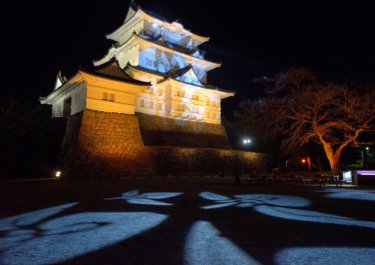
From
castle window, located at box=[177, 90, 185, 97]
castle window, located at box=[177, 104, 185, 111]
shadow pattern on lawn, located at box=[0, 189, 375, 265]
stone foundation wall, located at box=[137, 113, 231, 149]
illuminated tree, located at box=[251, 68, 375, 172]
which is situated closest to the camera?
shadow pattern on lawn, located at box=[0, 189, 375, 265]

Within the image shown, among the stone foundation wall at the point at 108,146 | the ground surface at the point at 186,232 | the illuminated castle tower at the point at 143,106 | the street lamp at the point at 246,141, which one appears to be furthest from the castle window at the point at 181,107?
the ground surface at the point at 186,232

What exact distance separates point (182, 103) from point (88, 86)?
375 inches

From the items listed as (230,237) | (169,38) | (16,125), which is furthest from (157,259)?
(169,38)

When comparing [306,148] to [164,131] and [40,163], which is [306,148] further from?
[40,163]

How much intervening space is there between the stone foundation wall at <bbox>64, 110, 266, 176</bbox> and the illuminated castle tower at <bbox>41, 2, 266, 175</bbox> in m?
0.07

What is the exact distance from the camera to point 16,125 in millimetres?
17016

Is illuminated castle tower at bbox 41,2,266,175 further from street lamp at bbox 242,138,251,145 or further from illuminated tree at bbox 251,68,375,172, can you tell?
illuminated tree at bbox 251,68,375,172

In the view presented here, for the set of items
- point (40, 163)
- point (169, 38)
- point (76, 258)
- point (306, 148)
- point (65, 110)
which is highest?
point (169, 38)

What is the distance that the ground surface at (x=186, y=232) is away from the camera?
3.84 m

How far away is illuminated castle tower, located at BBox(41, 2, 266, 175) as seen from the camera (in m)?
19.7

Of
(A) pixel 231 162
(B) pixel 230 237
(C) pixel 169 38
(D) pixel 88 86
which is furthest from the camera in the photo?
(C) pixel 169 38

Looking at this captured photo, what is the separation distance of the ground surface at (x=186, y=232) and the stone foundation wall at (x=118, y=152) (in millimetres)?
10515

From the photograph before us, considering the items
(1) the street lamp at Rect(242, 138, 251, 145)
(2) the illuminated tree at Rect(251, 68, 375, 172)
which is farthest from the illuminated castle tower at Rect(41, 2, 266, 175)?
(2) the illuminated tree at Rect(251, 68, 375, 172)

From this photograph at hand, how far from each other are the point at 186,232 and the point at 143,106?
21.2m
